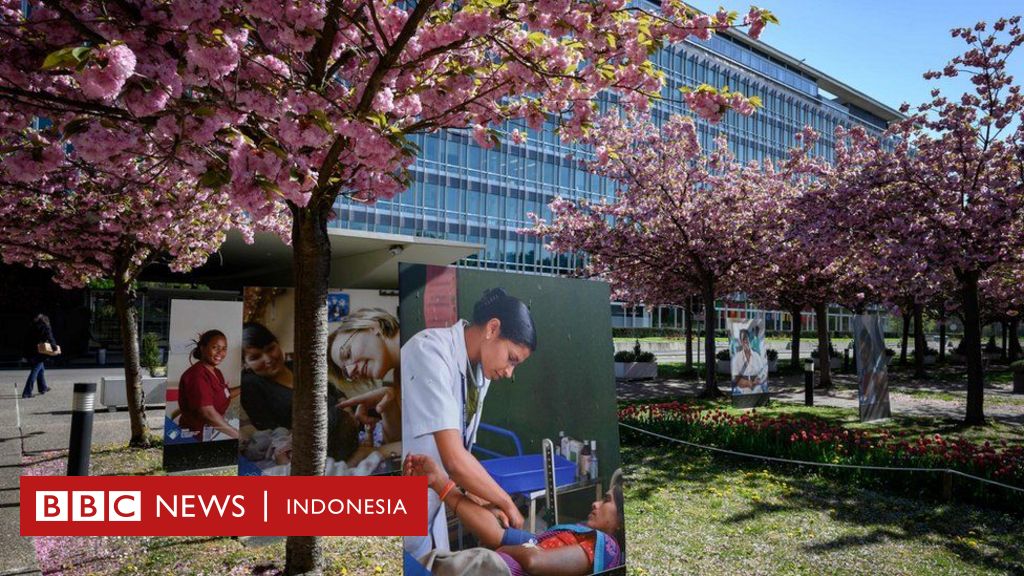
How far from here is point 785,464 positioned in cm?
852

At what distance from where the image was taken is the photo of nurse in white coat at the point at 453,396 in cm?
317

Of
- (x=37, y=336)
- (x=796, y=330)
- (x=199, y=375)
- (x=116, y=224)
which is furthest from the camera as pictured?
(x=796, y=330)

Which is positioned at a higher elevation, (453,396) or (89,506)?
(453,396)

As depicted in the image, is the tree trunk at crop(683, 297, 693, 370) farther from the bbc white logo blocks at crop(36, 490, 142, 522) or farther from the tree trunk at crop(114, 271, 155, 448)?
the bbc white logo blocks at crop(36, 490, 142, 522)

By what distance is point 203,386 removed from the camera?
7.81 meters

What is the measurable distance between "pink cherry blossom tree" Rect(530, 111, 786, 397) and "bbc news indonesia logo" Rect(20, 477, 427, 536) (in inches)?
447

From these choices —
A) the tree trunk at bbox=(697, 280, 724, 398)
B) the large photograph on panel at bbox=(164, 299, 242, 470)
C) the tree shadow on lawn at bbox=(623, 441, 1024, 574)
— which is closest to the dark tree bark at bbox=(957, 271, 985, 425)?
the tree trunk at bbox=(697, 280, 724, 398)

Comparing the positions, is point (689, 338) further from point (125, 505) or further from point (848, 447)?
point (125, 505)

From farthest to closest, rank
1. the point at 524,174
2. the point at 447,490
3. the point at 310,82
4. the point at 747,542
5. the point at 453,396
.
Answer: the point at 524,174
the point at 747,542
the point at 310,82
the point at 453,396
the point at 447,490

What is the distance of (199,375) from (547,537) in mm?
5891

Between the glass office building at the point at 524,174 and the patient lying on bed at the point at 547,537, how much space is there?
3050cm

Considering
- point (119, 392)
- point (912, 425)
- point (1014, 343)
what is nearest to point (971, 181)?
point (912, 425)

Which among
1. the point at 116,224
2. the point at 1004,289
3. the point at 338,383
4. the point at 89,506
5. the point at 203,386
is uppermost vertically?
the point at 116,224

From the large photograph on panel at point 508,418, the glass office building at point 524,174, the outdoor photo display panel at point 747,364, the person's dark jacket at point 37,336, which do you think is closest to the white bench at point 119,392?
the person's dark jacket at point 37,336
